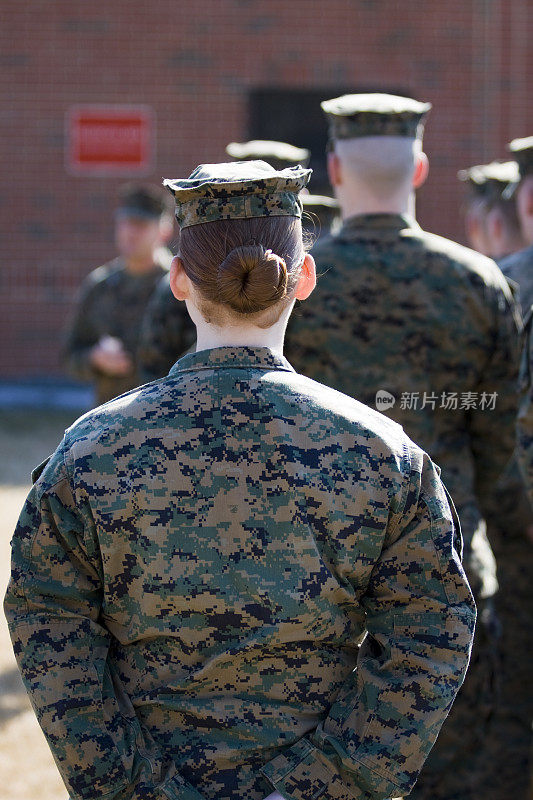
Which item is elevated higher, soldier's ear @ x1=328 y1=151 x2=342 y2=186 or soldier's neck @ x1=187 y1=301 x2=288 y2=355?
soldier's ear @ x1=328 y1=151 x2=342 y2=186

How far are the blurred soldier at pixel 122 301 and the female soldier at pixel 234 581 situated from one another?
4.02 m

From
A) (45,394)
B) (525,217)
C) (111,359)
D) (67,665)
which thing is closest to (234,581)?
(67,665)

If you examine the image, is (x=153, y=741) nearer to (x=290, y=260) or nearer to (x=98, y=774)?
(x=98, y=774)

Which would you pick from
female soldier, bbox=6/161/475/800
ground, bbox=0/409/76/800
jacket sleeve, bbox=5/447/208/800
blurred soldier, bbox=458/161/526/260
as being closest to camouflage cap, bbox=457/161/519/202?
blurred soldier, bbox=458/161/526/260

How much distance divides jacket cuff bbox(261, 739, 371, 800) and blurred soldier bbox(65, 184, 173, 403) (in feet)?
13.6

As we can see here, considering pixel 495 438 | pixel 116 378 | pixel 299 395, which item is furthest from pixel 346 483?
pixel 116 378

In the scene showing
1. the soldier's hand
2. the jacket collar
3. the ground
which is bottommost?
the ground

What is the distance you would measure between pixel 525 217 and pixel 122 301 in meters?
2.81

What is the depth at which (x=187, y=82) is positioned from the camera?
40.0 feet

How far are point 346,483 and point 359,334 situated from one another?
4.65 ft

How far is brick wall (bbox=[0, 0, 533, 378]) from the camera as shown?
12094 millimetres

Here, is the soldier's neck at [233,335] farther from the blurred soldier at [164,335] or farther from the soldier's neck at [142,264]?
the soldier's neck at [142,264]

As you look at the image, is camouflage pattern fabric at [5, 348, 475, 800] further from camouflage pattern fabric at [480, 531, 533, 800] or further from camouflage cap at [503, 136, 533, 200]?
camouflage cap at [503, 136, 533, 200]

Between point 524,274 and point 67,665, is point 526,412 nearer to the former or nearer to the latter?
point 524,274
